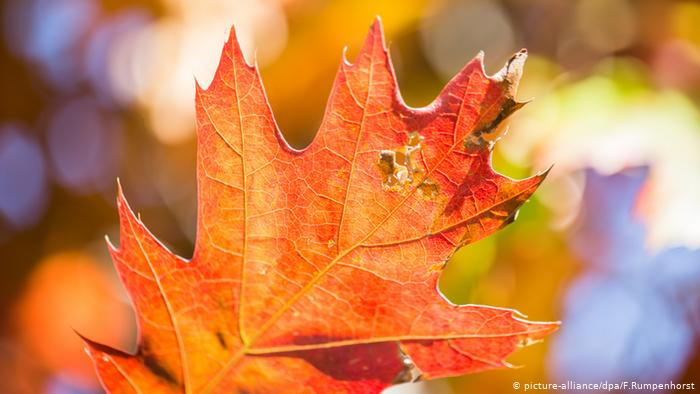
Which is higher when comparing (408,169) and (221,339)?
(408,169)

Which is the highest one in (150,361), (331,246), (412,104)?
(412,104)

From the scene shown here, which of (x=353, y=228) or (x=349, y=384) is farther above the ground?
(x=353, y=228)

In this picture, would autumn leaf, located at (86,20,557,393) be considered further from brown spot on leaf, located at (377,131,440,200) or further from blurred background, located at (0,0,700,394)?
blurred background, located at (0,0,700,394)

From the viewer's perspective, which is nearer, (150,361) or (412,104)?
(150,361)

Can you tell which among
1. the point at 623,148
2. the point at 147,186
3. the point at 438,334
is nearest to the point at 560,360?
the point at 623,148

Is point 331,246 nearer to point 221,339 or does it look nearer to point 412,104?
point 221,339

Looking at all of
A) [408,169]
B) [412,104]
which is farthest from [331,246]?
[412,104]

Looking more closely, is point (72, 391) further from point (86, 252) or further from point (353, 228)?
point (353, 228)
